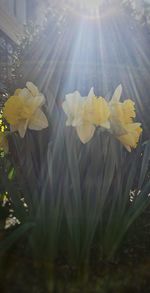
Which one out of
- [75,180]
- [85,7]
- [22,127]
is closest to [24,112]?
[22,127]

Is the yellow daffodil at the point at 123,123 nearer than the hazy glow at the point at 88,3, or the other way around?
the yellow daffodil at the point at 123,123

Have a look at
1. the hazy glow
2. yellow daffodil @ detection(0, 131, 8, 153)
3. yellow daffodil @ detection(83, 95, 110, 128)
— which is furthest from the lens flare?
yellow daffodil @ detection(83, 95, 110, 128)

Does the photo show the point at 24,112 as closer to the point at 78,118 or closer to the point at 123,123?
the point at 78,118

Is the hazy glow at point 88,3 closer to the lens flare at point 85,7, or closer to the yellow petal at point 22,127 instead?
the lens flare at point 85,7

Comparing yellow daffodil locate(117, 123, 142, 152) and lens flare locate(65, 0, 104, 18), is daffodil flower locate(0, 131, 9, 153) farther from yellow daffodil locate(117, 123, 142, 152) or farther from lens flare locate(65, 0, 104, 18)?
lens flare locate(65, 0, 104, 18)

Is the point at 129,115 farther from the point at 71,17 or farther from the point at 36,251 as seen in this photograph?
the point at 71,17

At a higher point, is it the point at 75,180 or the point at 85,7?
the point at 85,7

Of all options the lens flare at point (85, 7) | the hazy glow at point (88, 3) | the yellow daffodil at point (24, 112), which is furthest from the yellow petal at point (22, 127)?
the hazy glow at point (88, 3)
